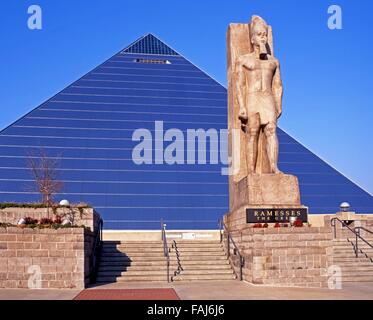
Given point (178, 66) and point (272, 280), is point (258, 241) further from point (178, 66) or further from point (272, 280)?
point (178, 66)

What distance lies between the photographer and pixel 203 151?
37.4 metres

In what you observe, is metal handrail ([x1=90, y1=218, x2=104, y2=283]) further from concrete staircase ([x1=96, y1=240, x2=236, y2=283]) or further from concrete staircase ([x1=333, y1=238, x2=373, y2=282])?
concrete staircase ([x1=333, y1=238, x2=373, y2=282])

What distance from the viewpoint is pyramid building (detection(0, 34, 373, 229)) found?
98.6 feet

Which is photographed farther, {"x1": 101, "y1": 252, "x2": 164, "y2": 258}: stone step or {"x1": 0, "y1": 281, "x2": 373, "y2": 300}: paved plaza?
{"x1": 101, "y1": 252, "x2": 164, "y2": 258}: stone step

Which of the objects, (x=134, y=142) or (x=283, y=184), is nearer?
(x=283, y=184)

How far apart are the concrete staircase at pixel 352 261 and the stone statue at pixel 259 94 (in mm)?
2792

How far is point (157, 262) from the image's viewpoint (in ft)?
44.1

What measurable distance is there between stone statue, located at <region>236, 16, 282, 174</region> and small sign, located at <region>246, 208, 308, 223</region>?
1197 millimetres

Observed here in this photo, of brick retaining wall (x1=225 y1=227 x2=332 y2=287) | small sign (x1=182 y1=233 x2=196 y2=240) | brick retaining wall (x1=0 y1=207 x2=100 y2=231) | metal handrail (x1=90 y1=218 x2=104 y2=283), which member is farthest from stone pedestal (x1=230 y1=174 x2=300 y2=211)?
small sign (x1=182 y1=233 x2=196 y2=240)

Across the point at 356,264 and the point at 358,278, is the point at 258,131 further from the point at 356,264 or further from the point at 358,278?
the point at 358,278
